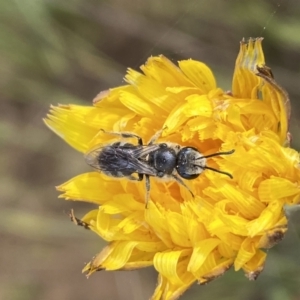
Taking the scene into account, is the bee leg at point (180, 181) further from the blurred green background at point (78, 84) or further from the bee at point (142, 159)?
the blurred green background at point (78, 84)

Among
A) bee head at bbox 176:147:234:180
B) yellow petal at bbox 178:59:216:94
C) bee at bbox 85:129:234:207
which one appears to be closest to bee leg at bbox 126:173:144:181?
bee at bbox 85:129:234:207

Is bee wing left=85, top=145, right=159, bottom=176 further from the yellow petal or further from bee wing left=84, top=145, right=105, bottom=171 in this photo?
the yellow petal

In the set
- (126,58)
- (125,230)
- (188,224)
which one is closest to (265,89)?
(188,224)

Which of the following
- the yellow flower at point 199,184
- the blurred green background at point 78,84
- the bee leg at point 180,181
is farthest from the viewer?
the blurred green background at point 78,84

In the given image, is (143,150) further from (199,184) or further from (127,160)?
(199,184)

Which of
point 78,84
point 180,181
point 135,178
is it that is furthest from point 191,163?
point 78,84

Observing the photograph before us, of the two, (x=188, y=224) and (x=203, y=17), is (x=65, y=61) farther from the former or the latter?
(x=188, y=224)

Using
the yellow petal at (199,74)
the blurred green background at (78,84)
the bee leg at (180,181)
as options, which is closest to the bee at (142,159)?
the bee leg at (180,181)
